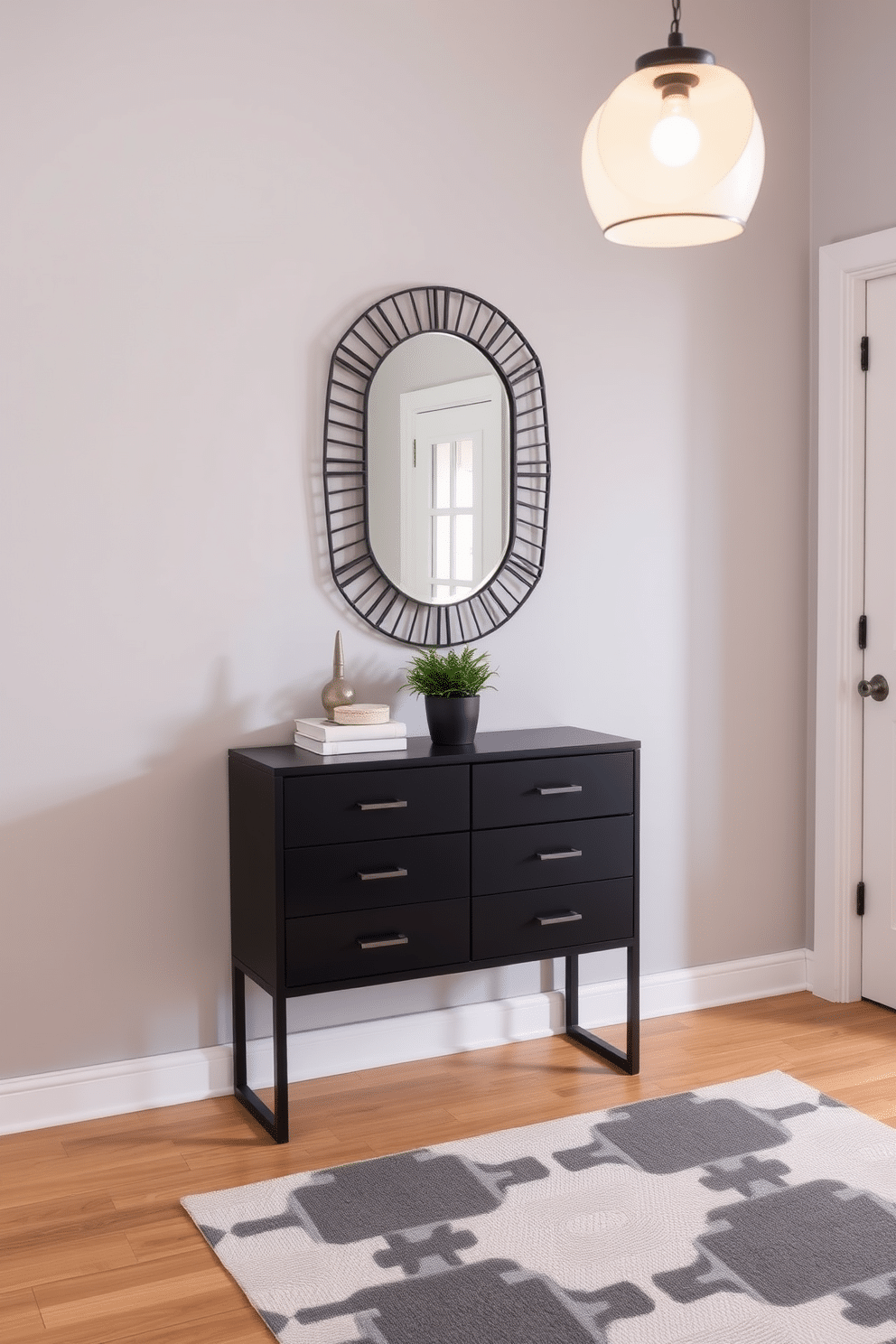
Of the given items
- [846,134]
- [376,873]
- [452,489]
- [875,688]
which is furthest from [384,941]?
[846,134]

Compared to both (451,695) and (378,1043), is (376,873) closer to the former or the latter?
(451,695)

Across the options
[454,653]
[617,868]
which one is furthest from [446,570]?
[617,868]

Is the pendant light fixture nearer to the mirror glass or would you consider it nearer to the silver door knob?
the mirror glass

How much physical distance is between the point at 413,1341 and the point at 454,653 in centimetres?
164

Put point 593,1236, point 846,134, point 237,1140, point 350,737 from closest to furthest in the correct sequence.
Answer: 1. point 593,1236
2. point 237,1140
3. point 350,737
4. point 846,134

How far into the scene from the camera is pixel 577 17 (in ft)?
10.6

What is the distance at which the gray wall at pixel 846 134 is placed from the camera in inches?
131

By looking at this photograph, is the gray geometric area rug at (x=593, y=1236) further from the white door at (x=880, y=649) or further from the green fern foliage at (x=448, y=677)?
the green fern foliage at (x=448, y=677)

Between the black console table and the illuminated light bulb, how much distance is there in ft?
4.83

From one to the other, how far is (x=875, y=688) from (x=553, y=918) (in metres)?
1.20

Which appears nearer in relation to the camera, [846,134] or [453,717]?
[453,717]

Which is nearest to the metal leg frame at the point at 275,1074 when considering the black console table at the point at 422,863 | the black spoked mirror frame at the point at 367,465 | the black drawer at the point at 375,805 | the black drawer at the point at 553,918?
the black console table at the point at 422,863

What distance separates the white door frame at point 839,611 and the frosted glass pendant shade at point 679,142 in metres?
1.93

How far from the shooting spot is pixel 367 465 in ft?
9.96
